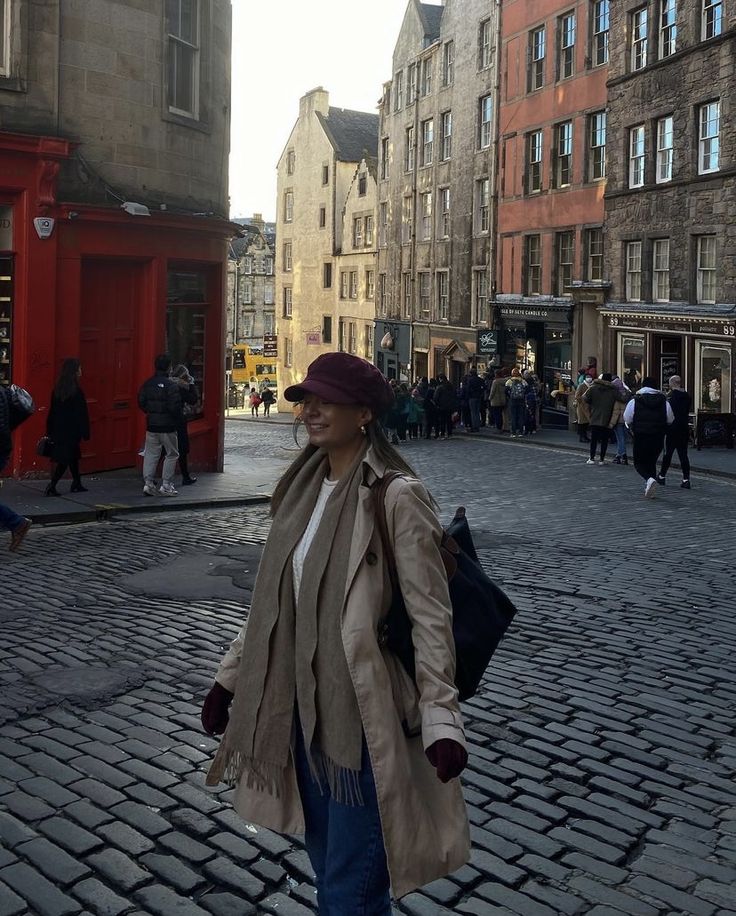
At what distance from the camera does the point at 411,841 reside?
3.08 meters

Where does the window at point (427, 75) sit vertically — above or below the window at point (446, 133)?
above

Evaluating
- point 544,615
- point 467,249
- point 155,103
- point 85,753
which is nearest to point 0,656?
point 85,753

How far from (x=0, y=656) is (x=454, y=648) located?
482cm

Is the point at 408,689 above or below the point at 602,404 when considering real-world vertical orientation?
below

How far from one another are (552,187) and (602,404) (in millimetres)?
18032

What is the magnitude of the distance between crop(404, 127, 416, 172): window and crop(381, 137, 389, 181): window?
2.89m

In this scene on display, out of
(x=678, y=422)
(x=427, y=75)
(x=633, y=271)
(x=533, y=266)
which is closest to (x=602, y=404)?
(x=678, y=422)

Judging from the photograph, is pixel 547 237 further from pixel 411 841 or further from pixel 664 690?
pixel 411 841

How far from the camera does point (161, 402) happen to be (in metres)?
15.2

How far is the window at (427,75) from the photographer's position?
5141 cm

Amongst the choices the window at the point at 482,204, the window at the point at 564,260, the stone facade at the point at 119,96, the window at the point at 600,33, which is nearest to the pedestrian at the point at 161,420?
the stone facade at the point at 119,96

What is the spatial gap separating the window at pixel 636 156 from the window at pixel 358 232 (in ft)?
96.0

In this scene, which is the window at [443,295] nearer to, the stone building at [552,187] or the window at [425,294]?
the window at [425,294]

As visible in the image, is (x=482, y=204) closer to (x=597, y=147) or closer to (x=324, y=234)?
(x=597, y=147)
